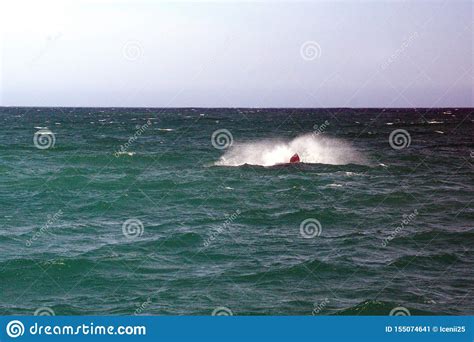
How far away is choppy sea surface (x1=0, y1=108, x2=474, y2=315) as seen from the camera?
523 inches

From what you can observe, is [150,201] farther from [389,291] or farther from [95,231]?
[389,291]

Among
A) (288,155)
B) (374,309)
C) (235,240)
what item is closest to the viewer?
(374,309)

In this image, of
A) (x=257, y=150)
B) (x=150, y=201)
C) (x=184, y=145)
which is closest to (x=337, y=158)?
(x=257, y=150)

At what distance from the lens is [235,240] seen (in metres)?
18.0

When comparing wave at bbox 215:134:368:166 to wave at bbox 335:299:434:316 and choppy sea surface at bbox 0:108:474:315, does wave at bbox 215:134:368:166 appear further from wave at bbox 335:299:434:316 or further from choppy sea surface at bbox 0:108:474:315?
wave at bbox 335:299:434:316

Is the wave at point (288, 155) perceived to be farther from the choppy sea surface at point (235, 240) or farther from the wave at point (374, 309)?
the wave at point (374, 309)

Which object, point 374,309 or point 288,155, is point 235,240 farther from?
point 288,155

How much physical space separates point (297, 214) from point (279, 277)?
308 inches

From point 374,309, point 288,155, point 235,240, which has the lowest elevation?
point 374,309

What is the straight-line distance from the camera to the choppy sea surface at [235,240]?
13.3 m

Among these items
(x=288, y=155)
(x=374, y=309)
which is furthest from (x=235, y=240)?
(x=288, y=155)

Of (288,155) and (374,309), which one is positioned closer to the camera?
(374,309)

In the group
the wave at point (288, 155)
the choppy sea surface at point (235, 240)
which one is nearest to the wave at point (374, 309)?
the choppy sea surface at point (235, 240)

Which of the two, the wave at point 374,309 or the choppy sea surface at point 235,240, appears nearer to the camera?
the wave at point 374,309
